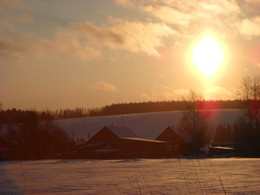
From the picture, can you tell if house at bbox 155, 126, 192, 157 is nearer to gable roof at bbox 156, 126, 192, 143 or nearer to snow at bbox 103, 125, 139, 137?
gable roof at bbox 156, 126, 192, 143

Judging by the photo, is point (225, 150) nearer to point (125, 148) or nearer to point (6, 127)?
point (125, 148)

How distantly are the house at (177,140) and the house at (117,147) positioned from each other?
4.62m

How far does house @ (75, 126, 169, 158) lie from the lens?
216 feet

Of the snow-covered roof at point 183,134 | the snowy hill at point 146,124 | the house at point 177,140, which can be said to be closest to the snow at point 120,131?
the house at point 177,140

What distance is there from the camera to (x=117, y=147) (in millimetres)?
69375

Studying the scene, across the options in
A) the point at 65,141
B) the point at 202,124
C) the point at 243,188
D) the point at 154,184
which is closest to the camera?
the point at 243,188

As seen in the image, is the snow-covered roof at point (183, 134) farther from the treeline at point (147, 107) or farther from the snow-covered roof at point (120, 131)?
the treeline at point (147, 107)

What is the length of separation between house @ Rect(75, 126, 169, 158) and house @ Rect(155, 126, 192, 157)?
15.2 ft

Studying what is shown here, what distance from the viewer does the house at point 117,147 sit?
216 ft

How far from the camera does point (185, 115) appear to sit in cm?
8862

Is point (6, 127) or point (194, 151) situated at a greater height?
point (6, 127)

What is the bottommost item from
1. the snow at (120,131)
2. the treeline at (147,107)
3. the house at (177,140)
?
the house at (177,140)

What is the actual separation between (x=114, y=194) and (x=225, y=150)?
55.4m

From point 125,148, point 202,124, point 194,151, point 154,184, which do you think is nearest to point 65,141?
point 125,148
